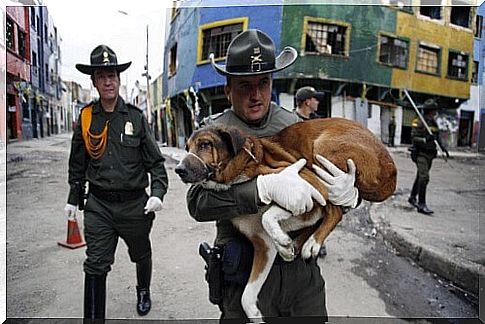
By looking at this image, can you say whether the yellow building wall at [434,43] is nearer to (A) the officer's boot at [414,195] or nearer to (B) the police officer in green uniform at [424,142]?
(B) the police officer in green uniform at [424,142]

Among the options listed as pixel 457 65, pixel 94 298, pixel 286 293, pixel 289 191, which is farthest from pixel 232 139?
pixel 457 65

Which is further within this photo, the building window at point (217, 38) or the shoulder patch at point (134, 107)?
the shoulder patch at point (134, 107)

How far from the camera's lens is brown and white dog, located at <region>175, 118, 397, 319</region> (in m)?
0.80

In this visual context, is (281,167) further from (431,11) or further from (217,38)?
(431,11)

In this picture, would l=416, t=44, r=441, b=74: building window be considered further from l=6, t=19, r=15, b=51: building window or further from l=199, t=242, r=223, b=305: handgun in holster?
l=6, t=19, r=15, b=51: building window

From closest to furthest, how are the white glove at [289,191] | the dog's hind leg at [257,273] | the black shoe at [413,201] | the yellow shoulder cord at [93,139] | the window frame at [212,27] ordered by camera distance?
the white glove at [289,191], the dog's hind leg at [257,273], the window frame at [212,27], the yellow shoulder cord at [93,139], the black shoe at [413,201]

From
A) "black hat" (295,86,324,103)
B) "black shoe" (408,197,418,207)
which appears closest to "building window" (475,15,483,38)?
"black hat" (295,86,324,103)

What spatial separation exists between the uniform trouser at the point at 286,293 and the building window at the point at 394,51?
0.84m

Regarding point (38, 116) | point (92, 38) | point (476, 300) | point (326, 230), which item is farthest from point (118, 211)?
point (476, 300)

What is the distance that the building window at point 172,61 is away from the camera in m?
1.40

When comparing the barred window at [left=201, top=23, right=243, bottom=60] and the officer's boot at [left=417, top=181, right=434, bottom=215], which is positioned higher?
the barred window at [left=201, top=23, right=243, bottom=60]

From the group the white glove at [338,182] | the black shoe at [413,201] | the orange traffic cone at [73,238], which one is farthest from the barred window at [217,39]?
the black shoe at [413,201]

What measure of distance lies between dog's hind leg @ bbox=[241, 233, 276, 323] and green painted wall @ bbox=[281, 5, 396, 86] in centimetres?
60

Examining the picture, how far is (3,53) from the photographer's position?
4.67 ft
